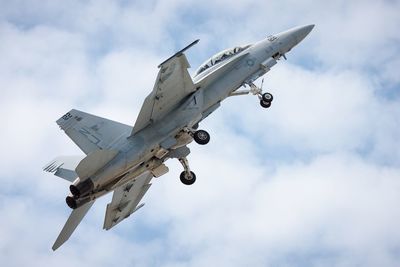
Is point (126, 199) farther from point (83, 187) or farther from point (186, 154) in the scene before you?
point (83, 187)

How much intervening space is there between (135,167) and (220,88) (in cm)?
449

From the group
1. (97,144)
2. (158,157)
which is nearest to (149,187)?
(158,157)

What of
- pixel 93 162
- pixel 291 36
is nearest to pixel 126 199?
pixel 93 162

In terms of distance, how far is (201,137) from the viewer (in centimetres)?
2431

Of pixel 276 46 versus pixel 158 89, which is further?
pixel 276 46

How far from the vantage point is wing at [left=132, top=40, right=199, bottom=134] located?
22344mm

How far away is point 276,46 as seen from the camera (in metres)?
27.7

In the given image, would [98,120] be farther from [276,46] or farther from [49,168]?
[276,46]

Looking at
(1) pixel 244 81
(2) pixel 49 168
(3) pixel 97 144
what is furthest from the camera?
(1) pixel 244 81

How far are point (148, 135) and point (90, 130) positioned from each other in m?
1.91

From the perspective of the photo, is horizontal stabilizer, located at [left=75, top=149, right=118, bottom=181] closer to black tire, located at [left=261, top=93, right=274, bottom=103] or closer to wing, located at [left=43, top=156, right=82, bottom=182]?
wing, located at [left=43, top=156, right=82, bottom=182]

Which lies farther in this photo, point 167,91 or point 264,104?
point 264,104

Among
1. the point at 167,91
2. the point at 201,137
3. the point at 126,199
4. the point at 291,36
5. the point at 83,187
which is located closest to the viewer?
the point at 83,187

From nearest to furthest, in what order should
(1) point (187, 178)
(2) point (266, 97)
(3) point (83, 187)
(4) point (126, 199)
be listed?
(3) point (83, 187)
(1) point (187, 178)
(4) point (126, 199)
(2) point (266, 97)
